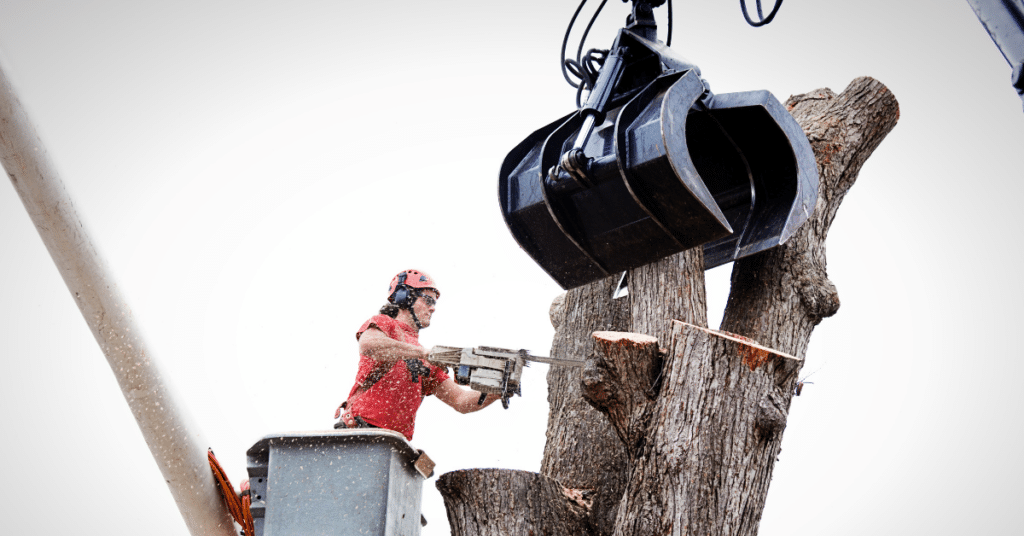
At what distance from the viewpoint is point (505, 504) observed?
292 cm

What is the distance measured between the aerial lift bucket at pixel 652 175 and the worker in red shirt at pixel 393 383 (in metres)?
1.09

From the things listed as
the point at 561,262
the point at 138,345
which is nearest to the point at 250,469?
the point at 138,345

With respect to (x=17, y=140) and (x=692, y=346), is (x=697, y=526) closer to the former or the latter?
(x=692, y=346)

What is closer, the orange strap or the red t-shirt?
the orange strap

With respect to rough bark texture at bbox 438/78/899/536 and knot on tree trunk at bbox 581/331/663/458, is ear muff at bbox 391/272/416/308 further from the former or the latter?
knot on tree trunk at bbox 581/331/663/458

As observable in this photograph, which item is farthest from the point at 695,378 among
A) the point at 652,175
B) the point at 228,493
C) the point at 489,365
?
the point at 228,493

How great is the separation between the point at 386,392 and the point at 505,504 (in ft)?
4.02

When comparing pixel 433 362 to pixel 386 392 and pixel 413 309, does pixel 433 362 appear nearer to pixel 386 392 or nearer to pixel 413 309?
pixel 386 392

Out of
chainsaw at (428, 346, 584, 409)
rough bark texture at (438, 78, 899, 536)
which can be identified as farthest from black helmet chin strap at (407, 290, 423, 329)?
rough bark texture at (438, 78, 899, 536)

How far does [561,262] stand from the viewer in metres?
3.23

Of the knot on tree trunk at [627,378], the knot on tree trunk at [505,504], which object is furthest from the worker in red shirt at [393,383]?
the knot on tree trunk at [627,378]

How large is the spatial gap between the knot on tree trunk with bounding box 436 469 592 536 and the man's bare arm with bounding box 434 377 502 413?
1.18 meters

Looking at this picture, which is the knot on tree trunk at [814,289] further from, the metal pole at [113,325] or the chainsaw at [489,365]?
the metal pole at [113,325]

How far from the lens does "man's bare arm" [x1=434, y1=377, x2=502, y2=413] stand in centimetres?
421
